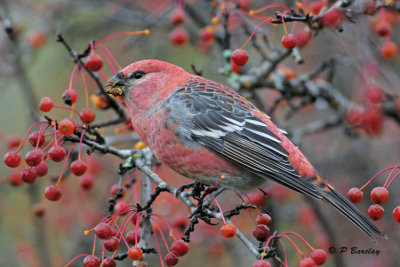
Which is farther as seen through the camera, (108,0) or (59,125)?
(108,0)

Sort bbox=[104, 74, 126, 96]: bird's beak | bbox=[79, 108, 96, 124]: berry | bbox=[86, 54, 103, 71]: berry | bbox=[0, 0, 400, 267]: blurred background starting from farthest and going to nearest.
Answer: bbox=[0, 0, 400, 267]: blurred background < bbox=[104, 74, 126, 96]: bird's beak < bbox=[86, 54, 103, 71]: berry < bbox=[79, 108, 96, 124]: berry

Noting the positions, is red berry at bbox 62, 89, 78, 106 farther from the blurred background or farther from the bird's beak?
the blurred background

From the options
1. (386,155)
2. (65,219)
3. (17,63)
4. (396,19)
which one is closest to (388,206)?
(386,155)

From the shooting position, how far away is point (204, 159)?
3.29m

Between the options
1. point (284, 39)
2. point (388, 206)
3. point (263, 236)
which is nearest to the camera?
point (263, 236)

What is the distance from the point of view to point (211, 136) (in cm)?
337

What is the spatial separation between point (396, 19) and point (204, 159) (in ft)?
9.09

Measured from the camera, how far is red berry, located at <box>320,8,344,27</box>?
3174mm

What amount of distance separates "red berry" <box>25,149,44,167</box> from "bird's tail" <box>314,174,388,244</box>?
5.72 ft

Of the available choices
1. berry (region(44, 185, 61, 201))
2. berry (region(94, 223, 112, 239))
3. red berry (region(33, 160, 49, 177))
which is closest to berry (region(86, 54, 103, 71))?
red berry (region(33, 160, 49, 177))

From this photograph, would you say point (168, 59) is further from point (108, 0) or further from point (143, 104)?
point (143, 104)

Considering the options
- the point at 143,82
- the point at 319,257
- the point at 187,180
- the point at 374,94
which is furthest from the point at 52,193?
the point at 374,94

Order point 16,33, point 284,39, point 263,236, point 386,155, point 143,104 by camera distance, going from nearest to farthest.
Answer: point 263,236 < point 284,39 < point 143,104 < point 16,33 < point 386,155

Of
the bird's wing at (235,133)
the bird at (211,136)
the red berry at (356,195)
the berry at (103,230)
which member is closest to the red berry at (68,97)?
the bird at (211,136)
